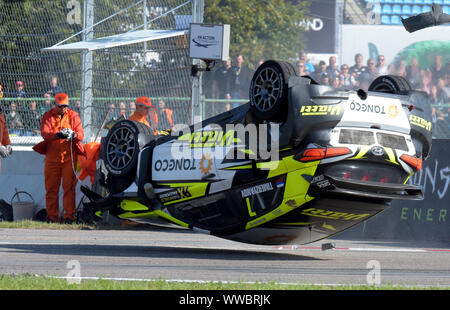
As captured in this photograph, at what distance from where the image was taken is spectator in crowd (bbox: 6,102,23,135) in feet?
54.6

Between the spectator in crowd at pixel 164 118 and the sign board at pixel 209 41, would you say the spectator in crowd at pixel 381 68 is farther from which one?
the sign board at pixel 209 41

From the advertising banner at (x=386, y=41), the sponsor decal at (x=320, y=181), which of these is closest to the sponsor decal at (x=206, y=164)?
the sponsor decal at (x=320, y=181)

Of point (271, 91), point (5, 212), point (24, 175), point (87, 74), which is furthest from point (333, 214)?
point (24, 175)

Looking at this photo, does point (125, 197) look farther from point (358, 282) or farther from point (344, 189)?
point (358, 282)

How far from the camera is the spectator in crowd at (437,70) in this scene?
22167mm

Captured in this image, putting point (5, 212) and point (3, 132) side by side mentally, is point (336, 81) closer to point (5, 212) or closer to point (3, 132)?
point (5, 212)

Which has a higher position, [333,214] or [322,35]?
[322,35]

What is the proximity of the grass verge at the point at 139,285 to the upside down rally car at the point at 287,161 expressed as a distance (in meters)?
1.90

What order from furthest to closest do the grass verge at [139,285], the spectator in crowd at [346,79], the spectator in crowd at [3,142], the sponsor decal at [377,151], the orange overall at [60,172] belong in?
the spectator in crowd at [346,79], the orange overall at [60,172], the spectator in crowd at [3,142], the sponsor decal at [377,151], the grass verge at [139,285]

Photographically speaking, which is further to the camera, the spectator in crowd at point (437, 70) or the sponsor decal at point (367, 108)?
the spectator in crowd at point (437, 70)

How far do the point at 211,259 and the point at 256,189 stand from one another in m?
0.96

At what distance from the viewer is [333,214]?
9359mm

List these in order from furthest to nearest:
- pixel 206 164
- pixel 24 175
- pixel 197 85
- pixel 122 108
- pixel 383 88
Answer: pixel 24 175, pixel 122 108, pixel 197 85, pixel 383 88, pixel 206 164

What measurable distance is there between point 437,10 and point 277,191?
3.14 meters
